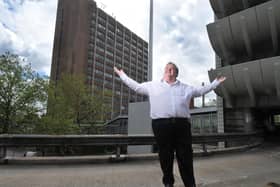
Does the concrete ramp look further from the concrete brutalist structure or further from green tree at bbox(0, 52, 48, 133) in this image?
green tree at bbox(0, 52, 48, 133)

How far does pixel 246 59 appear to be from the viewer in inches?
591

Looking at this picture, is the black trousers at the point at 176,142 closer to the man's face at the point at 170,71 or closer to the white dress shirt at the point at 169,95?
the white dress shirt at the point at 169,95

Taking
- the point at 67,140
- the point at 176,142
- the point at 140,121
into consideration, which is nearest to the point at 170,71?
the point at 176,142

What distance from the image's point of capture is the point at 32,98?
18.3 metres

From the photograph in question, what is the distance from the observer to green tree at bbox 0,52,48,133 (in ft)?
55.9

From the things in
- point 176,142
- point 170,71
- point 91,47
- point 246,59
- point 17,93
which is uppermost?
point 91,47

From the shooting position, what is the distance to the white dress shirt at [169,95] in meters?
2.39

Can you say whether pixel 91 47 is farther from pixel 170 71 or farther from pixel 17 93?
pixel 170 71

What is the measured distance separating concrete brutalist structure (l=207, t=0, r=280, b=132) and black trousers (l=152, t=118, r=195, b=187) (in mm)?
11613

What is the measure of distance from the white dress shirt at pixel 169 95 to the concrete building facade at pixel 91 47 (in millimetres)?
63212

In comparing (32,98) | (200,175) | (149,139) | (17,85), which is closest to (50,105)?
(32,98)

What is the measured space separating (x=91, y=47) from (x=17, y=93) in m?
60.6

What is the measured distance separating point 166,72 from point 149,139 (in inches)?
158

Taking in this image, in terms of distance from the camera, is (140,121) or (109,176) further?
(140,121)
